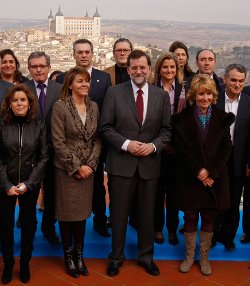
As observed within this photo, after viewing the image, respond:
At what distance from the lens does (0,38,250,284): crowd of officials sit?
9.53 feet

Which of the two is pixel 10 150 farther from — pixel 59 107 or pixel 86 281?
pixel 86 281

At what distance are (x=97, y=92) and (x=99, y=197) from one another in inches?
34.0

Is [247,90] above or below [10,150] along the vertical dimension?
above

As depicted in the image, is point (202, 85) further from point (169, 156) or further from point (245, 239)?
point (245, 239)

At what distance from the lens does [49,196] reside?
334cm

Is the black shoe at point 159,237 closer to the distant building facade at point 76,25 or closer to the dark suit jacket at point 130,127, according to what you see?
the dark suit jacket at point 130,127

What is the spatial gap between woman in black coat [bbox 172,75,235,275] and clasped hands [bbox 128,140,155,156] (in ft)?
0.71

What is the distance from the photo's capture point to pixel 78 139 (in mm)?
2984

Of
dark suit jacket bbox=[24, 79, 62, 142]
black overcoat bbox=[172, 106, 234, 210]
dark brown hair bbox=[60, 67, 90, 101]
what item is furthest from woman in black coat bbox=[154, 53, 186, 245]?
dark suit jacket bbox=[24, 79, 62, 142]

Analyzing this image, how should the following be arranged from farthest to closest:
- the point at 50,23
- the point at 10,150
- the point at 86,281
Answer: the point at 50,23, the point at 86,281, the point at 10,150

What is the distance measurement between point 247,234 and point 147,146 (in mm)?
1301

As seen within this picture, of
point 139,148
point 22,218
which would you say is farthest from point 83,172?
point 22,218

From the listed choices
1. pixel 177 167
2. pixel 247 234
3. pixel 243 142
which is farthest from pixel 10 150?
pixel 247 234

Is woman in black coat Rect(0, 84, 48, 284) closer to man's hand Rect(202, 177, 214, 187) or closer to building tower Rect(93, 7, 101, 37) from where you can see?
man's hand Rect(202, 177, 214, 187)
